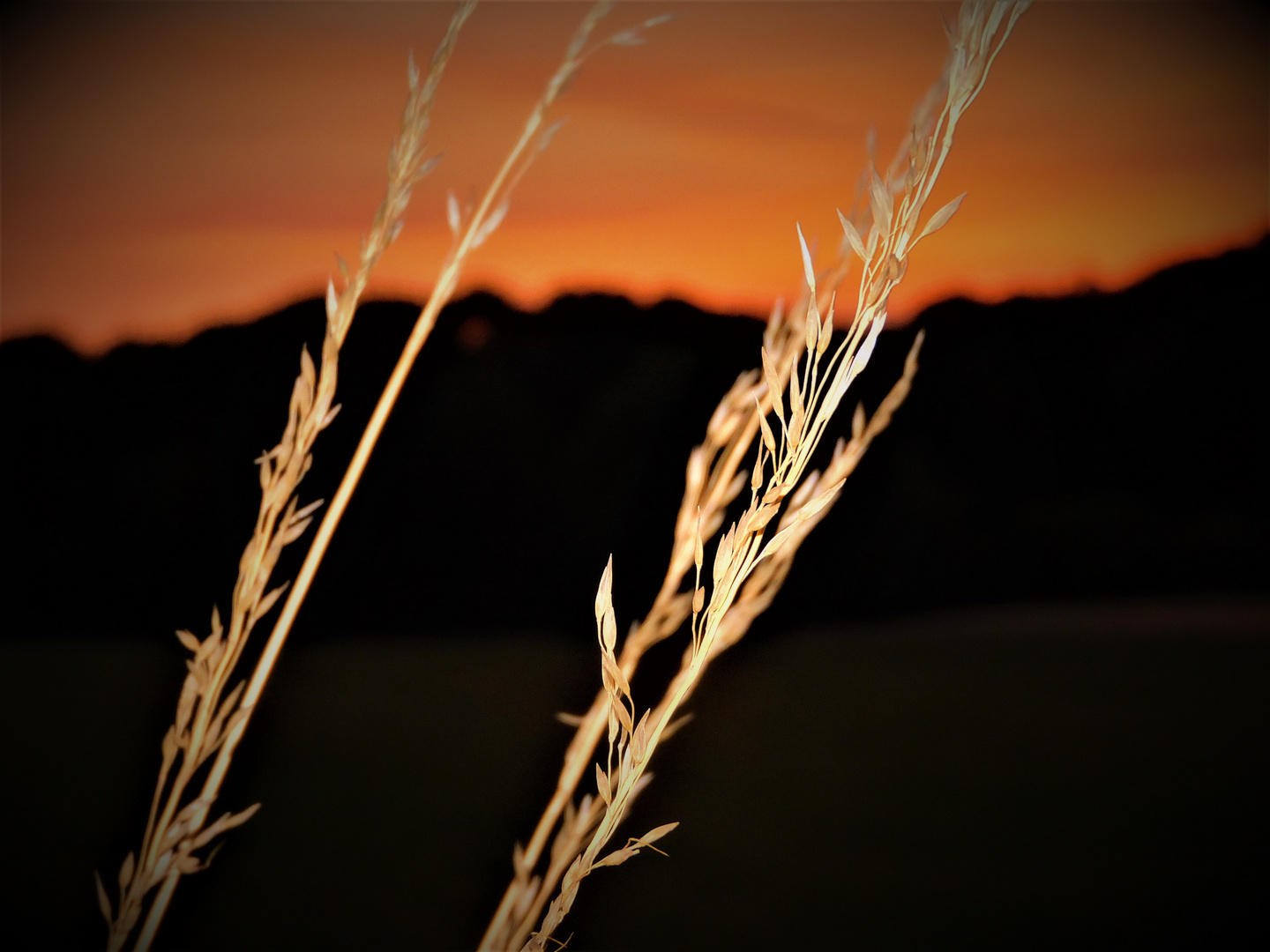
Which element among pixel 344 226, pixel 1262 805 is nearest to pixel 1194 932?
pixel 1262 805

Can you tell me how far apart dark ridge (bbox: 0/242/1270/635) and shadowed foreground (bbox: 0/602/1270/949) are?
5 centimetres

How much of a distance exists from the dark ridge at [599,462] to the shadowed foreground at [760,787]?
0.05 meters

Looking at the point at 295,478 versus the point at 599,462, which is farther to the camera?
the point at 599,462

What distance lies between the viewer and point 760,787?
2.32ft

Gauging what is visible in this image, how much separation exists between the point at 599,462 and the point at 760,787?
343 millimetres

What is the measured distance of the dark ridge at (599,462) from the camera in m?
0.66

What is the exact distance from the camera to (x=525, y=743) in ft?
2.30

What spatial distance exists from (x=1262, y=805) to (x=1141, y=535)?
0.28m

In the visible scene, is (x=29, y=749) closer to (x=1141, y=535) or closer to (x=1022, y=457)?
(x=1022, y=457)

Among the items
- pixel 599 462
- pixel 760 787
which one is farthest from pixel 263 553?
pixel 760 787

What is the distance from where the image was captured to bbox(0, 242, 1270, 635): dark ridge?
660 millimetres

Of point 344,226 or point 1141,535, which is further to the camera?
point 1141,535

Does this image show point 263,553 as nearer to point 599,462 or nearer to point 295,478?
point 295,478

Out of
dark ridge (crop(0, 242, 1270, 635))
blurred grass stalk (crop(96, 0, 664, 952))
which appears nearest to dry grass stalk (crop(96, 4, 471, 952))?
blurred grass stalk (crop(96, 0, 664, 952))
